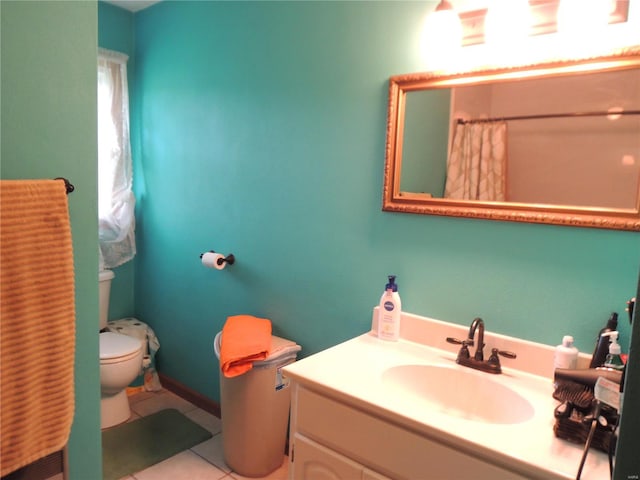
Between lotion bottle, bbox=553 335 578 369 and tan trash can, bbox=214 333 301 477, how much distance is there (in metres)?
1.11

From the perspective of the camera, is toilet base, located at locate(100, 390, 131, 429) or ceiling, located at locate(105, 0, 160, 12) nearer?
toilet base, located at locate(100, 390, 131, 429)

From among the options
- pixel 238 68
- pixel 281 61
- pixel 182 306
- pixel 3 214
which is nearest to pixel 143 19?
pixel 238 68

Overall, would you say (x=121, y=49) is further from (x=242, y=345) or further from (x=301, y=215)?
(x=242, y=345)

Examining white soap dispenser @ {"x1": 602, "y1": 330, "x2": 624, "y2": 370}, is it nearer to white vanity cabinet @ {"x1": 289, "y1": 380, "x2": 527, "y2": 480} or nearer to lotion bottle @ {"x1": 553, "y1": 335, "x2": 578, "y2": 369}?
lotion bottle @ {"x1": 553, "y1": 335, "x2": 578, "y2": 369}

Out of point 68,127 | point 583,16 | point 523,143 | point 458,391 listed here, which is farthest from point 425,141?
point 68,127

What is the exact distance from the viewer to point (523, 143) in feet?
4.85

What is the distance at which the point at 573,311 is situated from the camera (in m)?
1.39

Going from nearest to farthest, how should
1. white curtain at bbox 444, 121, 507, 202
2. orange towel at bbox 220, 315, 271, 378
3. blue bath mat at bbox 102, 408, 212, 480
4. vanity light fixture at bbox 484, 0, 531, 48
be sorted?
vanity light fixture at bbox 484, 0, 531, 48
white curtain at bbox 444, 121, 507, 202
orange towel at bbox 220, 315, 271, 378
blue bath mat at bbox 102, 408, 212, 480

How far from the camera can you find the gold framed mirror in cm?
129

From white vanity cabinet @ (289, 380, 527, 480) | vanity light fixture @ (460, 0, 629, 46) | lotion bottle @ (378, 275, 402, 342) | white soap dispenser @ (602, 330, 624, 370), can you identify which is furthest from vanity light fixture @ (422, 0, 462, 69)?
white vanity cabinet @ (289, 380, 527, 480)

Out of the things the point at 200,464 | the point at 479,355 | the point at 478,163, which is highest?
the point at 478,163

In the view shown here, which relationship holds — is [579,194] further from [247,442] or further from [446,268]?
[247,442]

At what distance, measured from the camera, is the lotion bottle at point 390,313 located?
1673 mm

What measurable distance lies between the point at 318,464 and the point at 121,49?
9.10 feet
